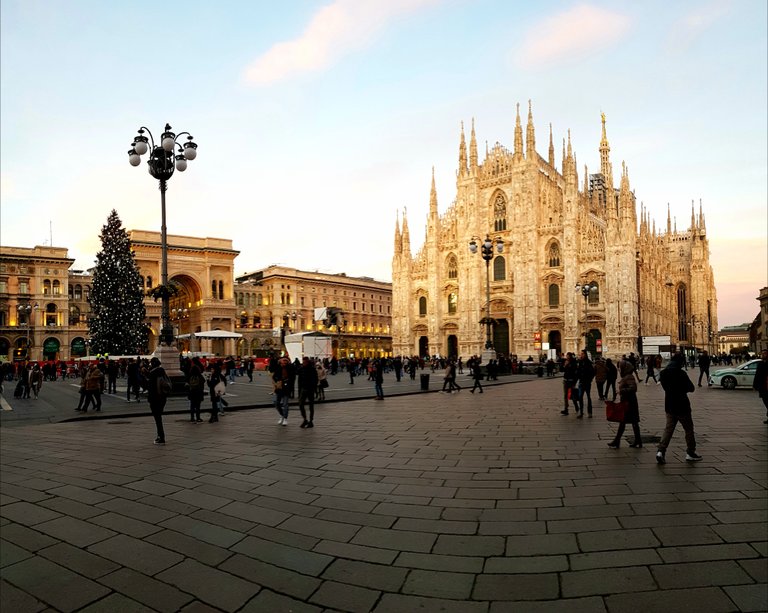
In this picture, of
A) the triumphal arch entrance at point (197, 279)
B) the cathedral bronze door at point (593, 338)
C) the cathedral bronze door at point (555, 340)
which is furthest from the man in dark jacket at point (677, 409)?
the triumphal arch entrance at point (197, 279)

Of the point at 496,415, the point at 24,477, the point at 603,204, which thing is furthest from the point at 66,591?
the point at 603,204

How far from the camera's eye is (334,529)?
16.6ft

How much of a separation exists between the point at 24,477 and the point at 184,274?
65328 mm

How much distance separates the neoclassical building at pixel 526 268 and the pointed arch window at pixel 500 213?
0.10 meters

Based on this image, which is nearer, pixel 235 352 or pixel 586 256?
pixel 586 256

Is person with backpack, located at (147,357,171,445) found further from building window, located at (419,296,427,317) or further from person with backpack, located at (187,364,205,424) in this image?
building window, located at (419,296,427,317)

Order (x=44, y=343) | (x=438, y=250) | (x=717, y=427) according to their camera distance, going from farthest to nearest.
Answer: (x=44, y=343) → (x=438, y=250) → (x=717, y=427)

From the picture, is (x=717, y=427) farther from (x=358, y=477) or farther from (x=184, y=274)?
(x=184, y=274)

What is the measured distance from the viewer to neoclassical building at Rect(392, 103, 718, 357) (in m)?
49.7

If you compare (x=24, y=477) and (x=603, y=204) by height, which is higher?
(x=603, y=204)

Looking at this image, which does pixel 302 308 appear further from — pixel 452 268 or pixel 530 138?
pixel 530 138

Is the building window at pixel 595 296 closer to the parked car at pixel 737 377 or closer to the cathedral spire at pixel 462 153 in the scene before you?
the cathedral spire at pixel 462 153

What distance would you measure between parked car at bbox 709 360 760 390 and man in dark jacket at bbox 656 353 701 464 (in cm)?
1619

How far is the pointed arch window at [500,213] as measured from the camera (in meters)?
57.2
